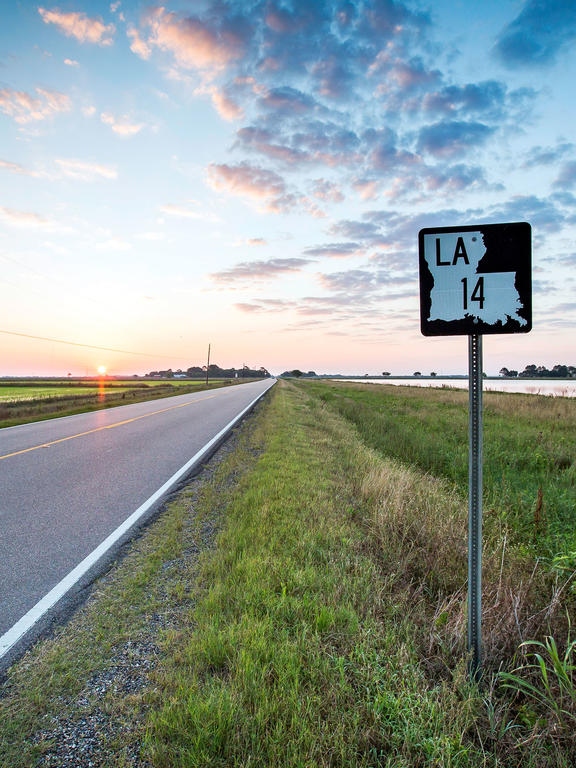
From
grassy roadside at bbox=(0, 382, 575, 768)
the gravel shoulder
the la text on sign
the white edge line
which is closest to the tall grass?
grassy roadside at bbox=(0, 382, 575, 768)

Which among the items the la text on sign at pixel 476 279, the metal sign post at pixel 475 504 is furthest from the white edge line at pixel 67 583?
the la text on sign at pixel 476 279

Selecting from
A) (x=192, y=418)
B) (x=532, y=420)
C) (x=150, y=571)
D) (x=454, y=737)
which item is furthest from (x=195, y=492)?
(x=532, y=420)

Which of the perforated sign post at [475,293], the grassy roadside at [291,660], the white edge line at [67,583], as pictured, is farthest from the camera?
the white edge line at [67,583]

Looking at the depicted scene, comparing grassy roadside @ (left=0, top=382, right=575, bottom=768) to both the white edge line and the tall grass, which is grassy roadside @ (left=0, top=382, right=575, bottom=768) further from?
the tall grass

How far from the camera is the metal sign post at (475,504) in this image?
7.92 feet

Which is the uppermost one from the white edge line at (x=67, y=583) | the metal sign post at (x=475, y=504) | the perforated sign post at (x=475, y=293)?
the perforated sign post at (x=475, y=293)

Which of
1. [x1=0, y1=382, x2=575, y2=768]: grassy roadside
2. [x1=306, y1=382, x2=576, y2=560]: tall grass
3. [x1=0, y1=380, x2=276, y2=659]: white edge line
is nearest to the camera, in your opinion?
[x1=0, y1=382, x2=575, y2=768]: grassy roadside

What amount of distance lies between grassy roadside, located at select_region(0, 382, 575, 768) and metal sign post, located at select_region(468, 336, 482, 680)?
20cm

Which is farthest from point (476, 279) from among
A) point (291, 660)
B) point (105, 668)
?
point (105, 668)

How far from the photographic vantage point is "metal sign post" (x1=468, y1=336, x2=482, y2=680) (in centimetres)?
241

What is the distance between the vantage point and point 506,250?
7.72ft

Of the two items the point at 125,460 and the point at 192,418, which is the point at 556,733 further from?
the point at 192,418

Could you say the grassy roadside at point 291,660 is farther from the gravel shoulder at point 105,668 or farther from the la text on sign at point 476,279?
the la text on sign at point 476,279

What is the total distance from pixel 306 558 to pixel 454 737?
6.32 ft
